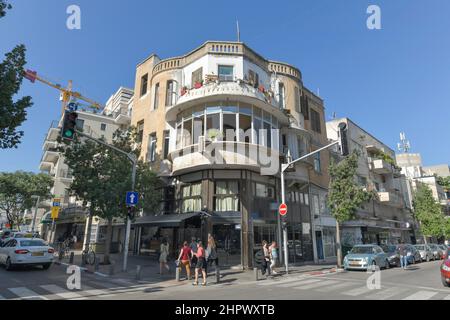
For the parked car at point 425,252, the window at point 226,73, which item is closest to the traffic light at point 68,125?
the window at point 226,73

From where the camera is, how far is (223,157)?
18016 mm

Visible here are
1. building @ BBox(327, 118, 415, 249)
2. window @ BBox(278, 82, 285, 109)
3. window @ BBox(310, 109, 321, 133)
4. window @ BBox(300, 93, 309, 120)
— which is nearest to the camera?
window @ BBox(278, 82, 285, 109)

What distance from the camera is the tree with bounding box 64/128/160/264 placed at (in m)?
17.7

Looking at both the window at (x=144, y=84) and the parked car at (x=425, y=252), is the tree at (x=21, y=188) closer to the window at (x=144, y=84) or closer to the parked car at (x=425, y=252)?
the window at (x=144, y=84)

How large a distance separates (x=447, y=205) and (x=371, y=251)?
180 feet

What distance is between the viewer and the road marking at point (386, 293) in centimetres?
920

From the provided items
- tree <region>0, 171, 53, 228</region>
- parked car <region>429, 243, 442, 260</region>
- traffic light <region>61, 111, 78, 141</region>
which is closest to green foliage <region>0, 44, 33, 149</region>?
traffic light <region>61, 111, 78, 141</region>

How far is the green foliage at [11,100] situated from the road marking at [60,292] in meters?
6.17

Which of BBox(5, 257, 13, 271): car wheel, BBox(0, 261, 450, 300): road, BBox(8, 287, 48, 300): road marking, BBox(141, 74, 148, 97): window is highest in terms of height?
BBox(141, 74, 148, 97): window

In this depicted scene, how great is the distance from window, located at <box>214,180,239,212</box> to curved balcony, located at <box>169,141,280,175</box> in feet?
4.41

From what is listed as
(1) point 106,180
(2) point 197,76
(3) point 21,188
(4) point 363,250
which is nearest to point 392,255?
(4) point 363,250

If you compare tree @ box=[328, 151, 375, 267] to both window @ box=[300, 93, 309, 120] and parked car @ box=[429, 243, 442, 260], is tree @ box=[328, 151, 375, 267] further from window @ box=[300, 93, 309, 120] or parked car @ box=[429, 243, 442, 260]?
parked car @ box=[429, 243, 442, 260]

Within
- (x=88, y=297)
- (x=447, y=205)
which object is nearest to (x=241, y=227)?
(x=88, y=297)
